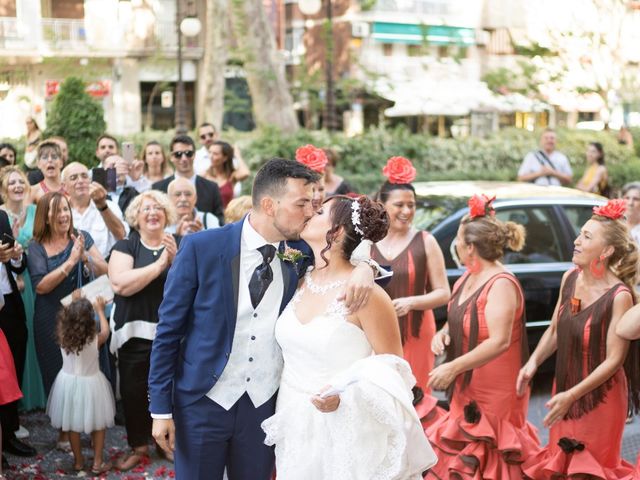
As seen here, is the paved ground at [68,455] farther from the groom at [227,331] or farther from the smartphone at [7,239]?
the groom at [227,331]

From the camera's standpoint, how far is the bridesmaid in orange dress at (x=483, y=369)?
5480 millimetres

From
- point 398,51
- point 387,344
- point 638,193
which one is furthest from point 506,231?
point 398,51

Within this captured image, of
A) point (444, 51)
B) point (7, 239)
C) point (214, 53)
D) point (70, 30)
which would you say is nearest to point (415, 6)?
point (444, 51)

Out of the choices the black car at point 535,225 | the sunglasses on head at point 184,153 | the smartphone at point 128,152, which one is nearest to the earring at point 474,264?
the black car at point 535,225

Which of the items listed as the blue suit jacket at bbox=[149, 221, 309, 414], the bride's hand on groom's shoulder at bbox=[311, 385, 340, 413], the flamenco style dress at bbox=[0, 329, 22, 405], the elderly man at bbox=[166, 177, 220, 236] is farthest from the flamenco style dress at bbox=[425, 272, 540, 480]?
the flamenco style dress at bbox=[0, 329, 22, 405]

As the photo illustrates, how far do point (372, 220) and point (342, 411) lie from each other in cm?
82

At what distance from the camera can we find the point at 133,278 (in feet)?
20.7

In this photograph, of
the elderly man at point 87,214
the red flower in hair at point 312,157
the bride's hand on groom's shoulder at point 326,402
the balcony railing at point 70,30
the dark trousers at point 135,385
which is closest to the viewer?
the bride's hand on groom's shoulder at point 326,402

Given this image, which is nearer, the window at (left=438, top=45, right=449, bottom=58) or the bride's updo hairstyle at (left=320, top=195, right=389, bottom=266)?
the bride's updo hairstyle at (left=320, top=195, right=389, bottom=266)

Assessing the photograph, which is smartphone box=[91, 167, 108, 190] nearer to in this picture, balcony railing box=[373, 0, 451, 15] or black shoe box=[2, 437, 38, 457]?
black shoe box=[2, 437, 38, 457]

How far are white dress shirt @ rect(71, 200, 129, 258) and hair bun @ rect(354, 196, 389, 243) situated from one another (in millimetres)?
3859

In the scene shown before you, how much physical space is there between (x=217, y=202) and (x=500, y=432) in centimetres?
386

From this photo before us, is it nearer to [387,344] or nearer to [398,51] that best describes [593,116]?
[398,51]

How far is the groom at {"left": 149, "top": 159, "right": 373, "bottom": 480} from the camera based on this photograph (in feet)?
13.6
